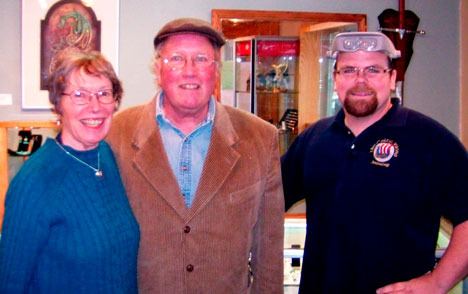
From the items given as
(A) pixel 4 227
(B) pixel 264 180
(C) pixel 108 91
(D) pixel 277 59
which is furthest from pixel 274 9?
(A) pixel 4 227

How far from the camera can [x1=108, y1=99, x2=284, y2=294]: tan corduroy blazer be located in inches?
71.7

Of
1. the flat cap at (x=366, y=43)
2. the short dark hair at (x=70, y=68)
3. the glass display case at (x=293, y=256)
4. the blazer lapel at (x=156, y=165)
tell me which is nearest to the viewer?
the short dark hair at (x=70, y=68)

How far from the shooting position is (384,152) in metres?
1.94

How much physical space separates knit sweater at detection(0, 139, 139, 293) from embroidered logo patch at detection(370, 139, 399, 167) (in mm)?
805

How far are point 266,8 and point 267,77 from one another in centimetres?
43

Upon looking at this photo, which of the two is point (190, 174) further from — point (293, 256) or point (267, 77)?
point (267, 77)

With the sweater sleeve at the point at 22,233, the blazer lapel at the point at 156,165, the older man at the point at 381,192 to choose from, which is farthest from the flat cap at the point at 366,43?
the sweater sleeve at the point at 22,233

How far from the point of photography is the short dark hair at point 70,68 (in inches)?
63.2

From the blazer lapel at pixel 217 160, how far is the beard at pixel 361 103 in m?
0.39

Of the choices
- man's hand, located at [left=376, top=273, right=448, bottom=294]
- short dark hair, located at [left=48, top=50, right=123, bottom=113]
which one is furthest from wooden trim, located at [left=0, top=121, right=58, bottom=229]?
man's hand, located at [left=376, top=273, right=448, bottom=294]

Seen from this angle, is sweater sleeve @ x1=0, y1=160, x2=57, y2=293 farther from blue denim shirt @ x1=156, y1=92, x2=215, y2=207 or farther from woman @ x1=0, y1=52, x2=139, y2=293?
blue denim shirt @ x1=156, y1=92, x2=215, y2=207

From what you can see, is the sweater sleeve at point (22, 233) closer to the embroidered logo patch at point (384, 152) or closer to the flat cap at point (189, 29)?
the flat cap at point (189, 29)

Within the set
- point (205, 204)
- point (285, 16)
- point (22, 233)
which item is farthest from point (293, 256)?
point (285, 16)

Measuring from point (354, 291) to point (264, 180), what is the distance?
46 cm
